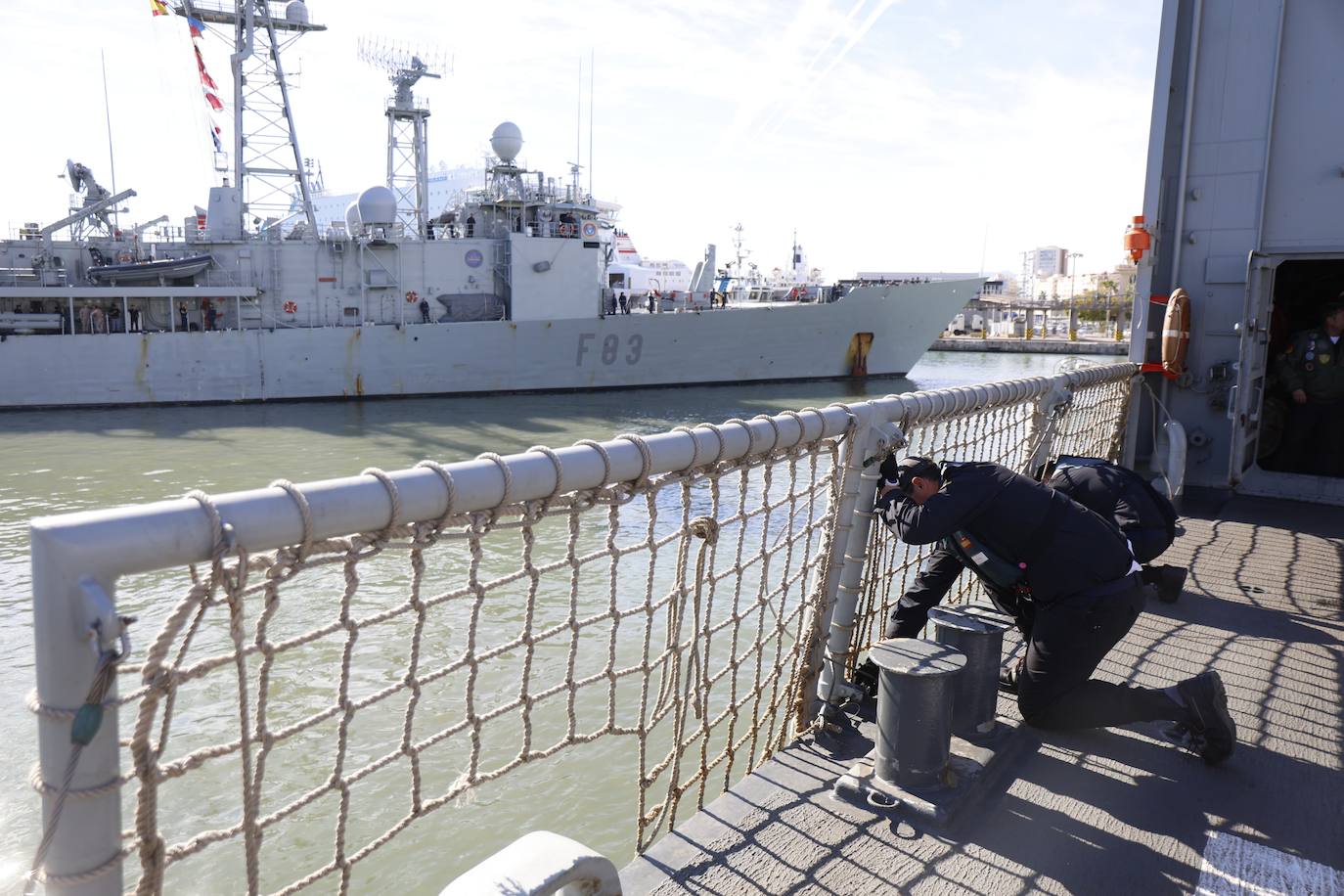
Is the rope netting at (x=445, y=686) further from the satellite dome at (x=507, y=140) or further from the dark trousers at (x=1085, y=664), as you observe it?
the satellite dome at (x=507, y=140)

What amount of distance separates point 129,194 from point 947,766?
86.7ft

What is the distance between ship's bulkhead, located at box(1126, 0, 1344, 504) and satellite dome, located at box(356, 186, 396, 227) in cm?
1962

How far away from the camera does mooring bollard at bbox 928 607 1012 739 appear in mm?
2857

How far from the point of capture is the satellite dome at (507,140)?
78.8ft

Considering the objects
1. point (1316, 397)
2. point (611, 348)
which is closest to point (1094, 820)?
point (1316, 397)

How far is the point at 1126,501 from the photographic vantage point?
3.43m

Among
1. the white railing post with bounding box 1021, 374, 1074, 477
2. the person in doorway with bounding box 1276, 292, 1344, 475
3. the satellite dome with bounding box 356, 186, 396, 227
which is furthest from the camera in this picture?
the satellite dome with bounding box 356, 186, 396, 227

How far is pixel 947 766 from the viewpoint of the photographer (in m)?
2.59

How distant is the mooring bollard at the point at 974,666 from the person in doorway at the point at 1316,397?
508 cm

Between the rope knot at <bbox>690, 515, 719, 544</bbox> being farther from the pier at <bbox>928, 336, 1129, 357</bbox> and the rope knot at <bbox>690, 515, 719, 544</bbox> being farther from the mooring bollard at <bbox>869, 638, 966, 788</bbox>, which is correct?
the pier at <bbox>928, 336, 1129, 357</bbox>

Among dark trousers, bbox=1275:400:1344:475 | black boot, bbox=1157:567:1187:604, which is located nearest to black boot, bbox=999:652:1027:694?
black boot, bbox=1157:567:1187:604

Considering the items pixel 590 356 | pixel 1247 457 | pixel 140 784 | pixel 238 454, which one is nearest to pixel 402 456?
pixel 238 454

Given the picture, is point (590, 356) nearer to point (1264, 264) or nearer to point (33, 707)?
point (1264, 264)

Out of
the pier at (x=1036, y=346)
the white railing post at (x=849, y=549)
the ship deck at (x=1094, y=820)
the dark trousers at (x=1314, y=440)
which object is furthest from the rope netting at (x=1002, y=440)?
the pier at (x=1036, y=346)
